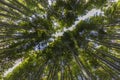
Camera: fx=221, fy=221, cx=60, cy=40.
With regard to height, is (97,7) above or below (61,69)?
above

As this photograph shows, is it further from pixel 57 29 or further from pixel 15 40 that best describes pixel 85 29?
pixel 15 40

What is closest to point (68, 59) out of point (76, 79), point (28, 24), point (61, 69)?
point (61, 69)

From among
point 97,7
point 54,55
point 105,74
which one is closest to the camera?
point 54,55

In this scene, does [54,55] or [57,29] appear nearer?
[54,55]

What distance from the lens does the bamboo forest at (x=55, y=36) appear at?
10453 mm

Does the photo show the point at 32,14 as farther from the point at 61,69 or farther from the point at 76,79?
the point at 76,79

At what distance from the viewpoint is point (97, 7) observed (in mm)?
11062

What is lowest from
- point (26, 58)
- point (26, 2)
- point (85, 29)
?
point (26, 58)

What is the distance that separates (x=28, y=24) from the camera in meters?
10.7

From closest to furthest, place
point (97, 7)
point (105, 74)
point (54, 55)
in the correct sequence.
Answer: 1. point (54, 55)
2. point (97, 7)
3. point (105, 74)

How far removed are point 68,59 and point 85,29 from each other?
1697 millimetres

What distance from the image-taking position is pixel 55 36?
11102 millimetres

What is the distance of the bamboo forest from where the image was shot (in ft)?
34.3

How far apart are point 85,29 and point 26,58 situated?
329cm
